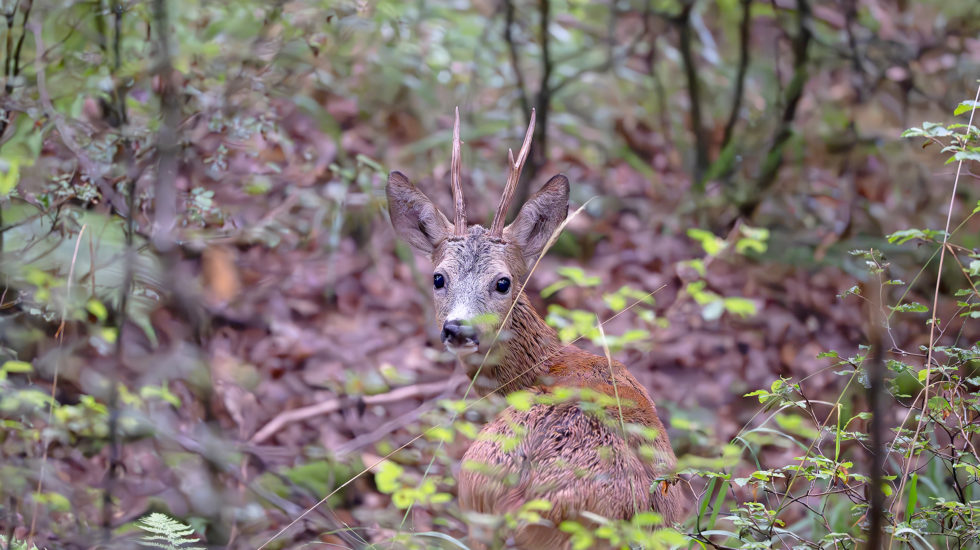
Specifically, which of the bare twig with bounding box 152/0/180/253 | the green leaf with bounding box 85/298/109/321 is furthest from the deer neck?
the green leaf with bounding box 85/298/109/321

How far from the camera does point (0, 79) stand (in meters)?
3.92

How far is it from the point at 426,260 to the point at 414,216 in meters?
1.55

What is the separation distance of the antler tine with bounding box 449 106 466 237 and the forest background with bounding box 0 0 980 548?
689mm

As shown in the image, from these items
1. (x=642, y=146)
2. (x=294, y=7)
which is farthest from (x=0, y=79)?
(x=642, y=146)

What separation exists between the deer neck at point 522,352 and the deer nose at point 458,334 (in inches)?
9.3

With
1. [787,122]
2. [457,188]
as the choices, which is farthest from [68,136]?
[787,122]

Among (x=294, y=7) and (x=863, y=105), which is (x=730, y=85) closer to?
(x=863, y=105)

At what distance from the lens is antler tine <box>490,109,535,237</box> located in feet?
10.1

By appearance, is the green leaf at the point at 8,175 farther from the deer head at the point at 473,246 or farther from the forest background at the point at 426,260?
the deer head at the point at 473,246

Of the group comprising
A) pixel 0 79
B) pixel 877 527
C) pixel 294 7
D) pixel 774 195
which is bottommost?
pixel 774 195

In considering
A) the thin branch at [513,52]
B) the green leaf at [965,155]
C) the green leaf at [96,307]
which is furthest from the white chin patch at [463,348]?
the thin branch at [513,52]

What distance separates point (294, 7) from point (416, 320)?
2385 millimetres

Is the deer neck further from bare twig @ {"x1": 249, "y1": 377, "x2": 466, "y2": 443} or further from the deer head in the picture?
bare twig @ {"x1": 249, "y1": 377, "x2": 466, "y2": 443}

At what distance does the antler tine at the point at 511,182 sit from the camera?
3.07m
